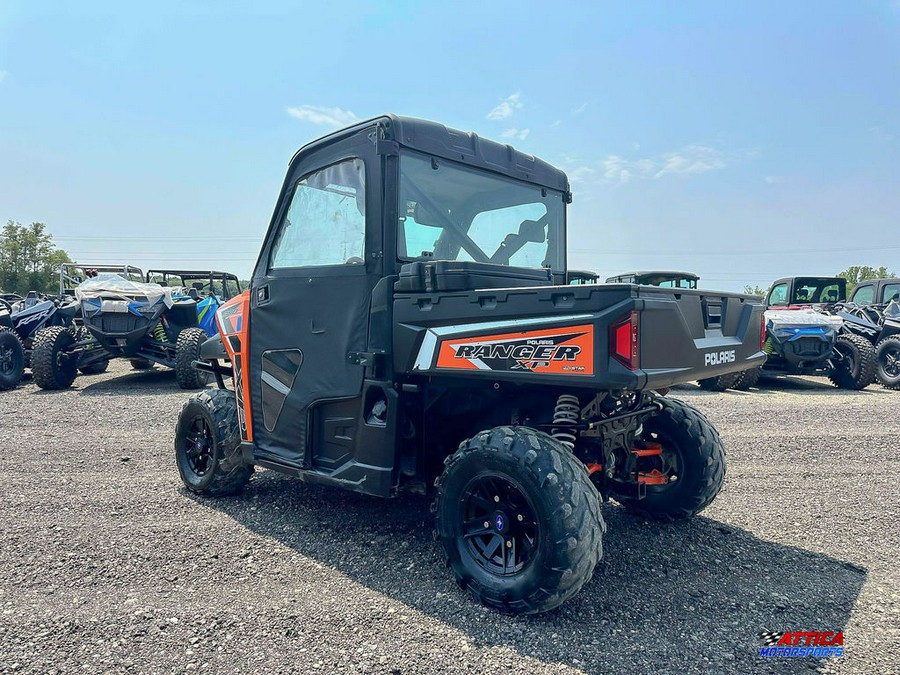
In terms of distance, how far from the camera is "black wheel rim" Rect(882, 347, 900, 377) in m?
11.0

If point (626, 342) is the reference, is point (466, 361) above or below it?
below

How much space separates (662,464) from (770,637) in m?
1.40

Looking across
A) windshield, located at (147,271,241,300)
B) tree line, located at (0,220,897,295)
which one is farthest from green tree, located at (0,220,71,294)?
windshield, located at (147,271,241,300)

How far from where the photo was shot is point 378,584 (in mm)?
3008

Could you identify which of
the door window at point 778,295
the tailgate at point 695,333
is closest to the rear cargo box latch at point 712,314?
the tailgate at point 695,333

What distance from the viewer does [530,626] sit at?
2.60 metres

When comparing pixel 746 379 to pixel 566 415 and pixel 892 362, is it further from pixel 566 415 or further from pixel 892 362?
pixel 566 415

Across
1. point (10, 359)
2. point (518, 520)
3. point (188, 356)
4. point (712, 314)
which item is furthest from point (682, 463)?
point (10, 359)

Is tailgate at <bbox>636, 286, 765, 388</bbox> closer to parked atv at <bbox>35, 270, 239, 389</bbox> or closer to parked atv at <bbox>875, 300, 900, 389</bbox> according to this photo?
parked atv at <bbox>35, 270, 239, 389</bbox>

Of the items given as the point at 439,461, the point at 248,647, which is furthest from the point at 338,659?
the point at 439,461

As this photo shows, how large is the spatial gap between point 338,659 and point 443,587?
73 cm

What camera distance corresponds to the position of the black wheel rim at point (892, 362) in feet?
36.2

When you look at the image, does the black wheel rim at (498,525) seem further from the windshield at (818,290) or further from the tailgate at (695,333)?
the windshield at (818,290)

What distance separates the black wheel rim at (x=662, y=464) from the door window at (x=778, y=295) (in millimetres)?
10490
